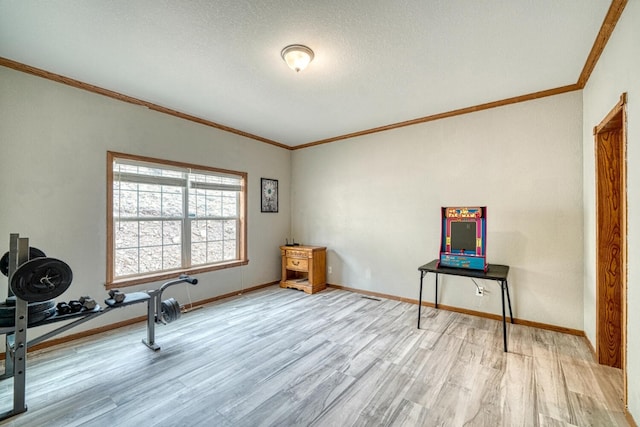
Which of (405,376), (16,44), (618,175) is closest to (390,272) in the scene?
(405,376)

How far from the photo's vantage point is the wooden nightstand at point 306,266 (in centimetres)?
466

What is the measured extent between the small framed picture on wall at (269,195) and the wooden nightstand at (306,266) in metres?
0.78

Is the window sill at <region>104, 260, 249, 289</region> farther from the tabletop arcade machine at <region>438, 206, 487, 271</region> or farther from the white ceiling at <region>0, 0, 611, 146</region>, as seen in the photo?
the tabletop arcade machine at <region>438, 206, 487, 271</region>

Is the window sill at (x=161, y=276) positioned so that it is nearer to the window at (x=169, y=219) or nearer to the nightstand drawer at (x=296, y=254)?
the window at (x=169, y=219)

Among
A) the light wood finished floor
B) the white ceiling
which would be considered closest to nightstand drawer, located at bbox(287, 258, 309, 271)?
the light wood finished floor

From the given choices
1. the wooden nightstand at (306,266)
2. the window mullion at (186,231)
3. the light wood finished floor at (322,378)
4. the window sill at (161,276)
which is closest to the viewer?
the light wood finished floor at (322,378)

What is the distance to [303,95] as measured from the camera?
3.21 metres

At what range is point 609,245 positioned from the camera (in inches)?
91.7

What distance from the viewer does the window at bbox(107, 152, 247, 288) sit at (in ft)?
10.7

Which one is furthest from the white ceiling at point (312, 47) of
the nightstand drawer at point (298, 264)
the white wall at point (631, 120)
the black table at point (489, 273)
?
the nightstand drawer at point (298, 264)

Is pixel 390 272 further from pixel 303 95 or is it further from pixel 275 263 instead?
pixel 303 95

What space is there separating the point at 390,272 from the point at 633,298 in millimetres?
2743

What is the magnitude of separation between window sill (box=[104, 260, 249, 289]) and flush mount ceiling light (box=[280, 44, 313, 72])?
9.87 ft

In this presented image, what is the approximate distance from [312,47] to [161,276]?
10.6ft
